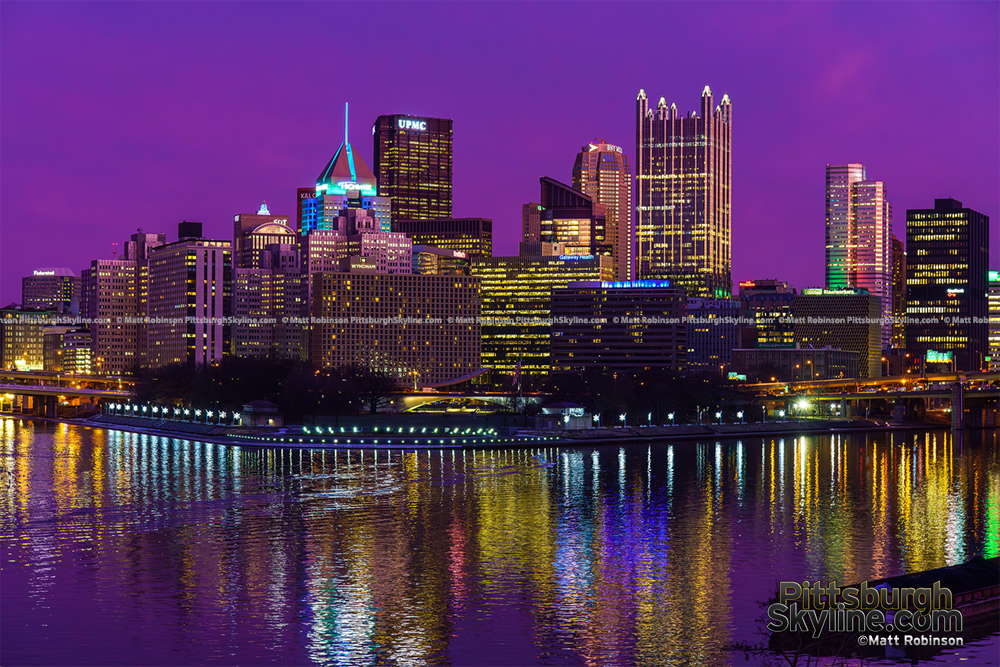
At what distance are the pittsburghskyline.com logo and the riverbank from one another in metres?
74.6

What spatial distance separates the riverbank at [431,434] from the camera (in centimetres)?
11394

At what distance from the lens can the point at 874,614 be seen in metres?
37.1

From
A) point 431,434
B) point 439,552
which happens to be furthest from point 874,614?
point 431,434

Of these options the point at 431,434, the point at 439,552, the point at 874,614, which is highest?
the point at 874,614

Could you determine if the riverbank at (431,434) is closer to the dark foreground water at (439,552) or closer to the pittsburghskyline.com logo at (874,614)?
the dark foreground water at (439,552)

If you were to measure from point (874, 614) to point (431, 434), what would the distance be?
8692 cm

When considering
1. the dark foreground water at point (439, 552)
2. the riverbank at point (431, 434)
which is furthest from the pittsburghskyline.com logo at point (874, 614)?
the riverbank at point (431, 434)

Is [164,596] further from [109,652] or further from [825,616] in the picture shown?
[825,616]

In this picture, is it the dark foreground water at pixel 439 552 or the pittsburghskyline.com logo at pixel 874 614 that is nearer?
the pittsburghskyline.com logo at pixel 874 614

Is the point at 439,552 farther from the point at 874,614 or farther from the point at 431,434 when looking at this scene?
the point at 431,434

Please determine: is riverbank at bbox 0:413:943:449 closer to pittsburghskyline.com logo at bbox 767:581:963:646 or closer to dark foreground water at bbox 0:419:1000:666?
dark foreground water at bbox 0:419:1000:666

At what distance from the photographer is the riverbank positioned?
114 meters

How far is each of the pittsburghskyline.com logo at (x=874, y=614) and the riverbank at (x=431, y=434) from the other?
74.6m

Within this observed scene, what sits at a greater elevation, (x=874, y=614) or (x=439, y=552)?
(x=874, y=614)
